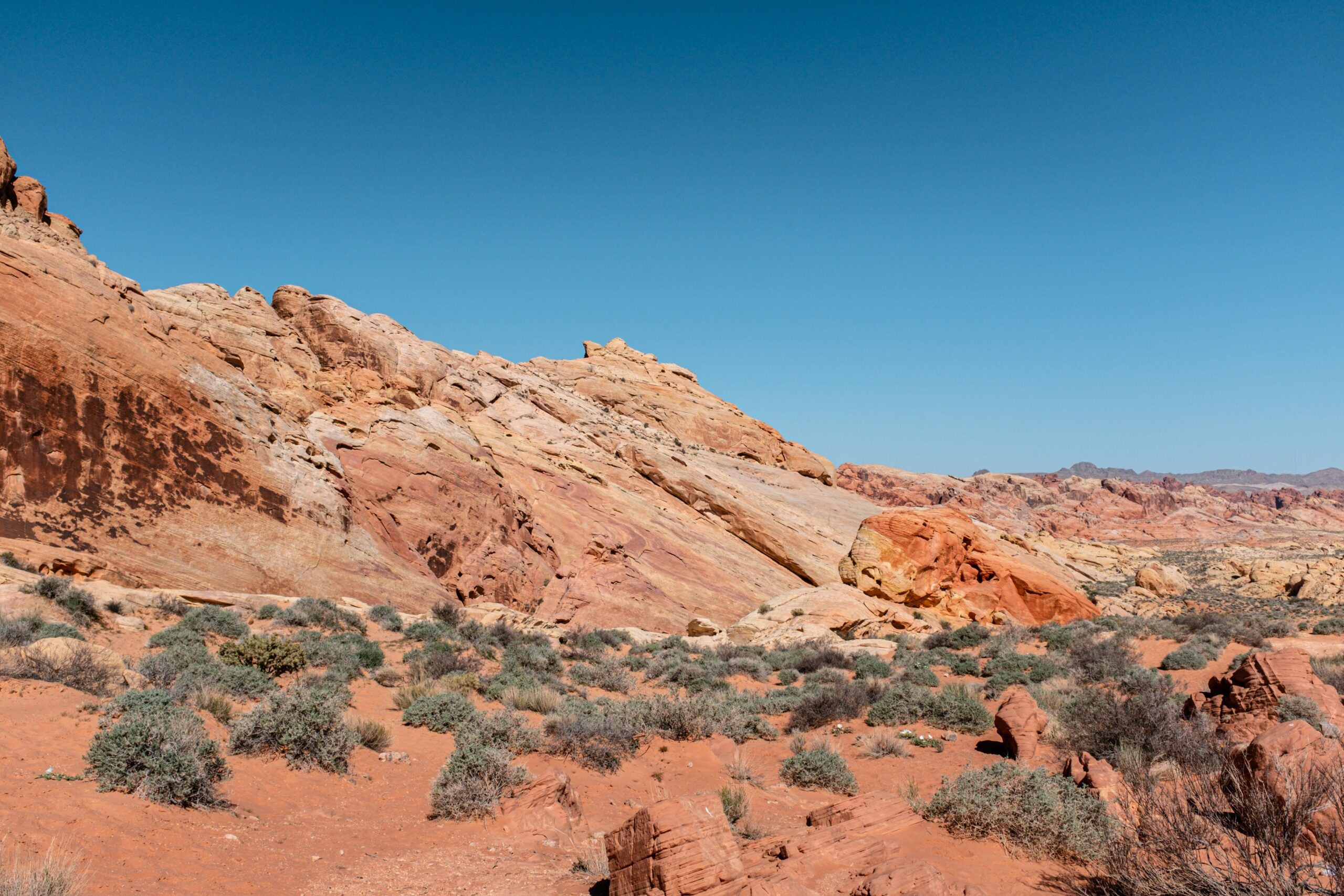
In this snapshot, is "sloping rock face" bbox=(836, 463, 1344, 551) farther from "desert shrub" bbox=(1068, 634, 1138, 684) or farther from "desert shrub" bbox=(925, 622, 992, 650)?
"desert shrub" bbox=(1068, 634, 1138, 684)

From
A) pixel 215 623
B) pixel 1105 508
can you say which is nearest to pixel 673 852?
pixel 215 623

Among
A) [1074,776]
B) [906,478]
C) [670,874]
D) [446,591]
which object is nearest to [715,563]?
[446,591]

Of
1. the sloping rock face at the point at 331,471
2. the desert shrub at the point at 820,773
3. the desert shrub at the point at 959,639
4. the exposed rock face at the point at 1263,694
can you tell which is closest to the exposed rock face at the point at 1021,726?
the exposed rock face at the point at 1263,694

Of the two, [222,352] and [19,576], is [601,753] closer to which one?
[19,576]

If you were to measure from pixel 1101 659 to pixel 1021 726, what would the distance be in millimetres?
6831

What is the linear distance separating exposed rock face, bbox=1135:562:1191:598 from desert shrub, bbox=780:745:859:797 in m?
31.3

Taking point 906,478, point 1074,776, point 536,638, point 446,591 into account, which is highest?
point 906,478

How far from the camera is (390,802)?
7621 mm

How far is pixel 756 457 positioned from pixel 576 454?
745 inches

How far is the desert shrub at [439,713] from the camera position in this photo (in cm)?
995

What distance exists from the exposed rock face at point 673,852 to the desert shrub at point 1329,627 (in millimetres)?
22962

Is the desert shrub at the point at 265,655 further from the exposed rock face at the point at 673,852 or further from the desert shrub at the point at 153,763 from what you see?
the exposed rock face at the point at 673,852

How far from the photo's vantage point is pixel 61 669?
813 centimetres

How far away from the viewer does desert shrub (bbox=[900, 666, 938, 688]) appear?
47.3 ft
